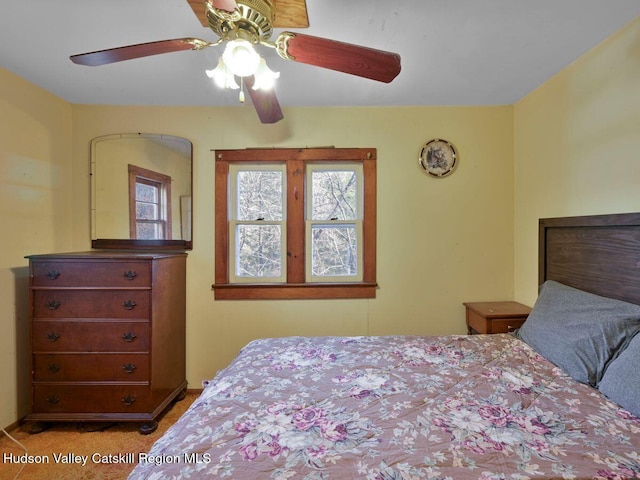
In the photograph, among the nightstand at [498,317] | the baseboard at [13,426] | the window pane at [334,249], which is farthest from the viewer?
the window pane at [334,249]

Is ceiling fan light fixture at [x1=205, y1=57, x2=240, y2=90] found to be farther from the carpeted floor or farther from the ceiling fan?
the carpeted floor

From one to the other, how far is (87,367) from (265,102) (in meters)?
2.10

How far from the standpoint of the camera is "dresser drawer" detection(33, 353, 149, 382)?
78.4 inches

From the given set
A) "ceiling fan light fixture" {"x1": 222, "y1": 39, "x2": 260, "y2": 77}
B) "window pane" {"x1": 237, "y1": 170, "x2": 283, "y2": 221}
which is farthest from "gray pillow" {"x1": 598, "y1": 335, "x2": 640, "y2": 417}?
"window pane" {"x1": 237, "y1": 170, "x2": 283, "y2": 221}

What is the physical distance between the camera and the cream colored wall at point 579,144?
158 centimetres

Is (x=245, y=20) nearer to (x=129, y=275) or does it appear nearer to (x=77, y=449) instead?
(x=129, y=275)

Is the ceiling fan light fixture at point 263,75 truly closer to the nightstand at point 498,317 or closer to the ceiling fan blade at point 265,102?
the ceiling fan blade at point 265,102

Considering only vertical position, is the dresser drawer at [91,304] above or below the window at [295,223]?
below

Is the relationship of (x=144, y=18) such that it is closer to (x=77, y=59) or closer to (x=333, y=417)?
(x=77, y=59)

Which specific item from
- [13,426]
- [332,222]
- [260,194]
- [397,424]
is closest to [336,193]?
[332,222]

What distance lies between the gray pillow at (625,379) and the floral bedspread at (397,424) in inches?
1.8

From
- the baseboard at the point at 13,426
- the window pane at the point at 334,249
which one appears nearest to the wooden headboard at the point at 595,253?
the window pane at the point at 334,249

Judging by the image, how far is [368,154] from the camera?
2502mm

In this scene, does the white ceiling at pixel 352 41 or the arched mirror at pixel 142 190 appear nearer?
the white ceiling at pixel 352 41
